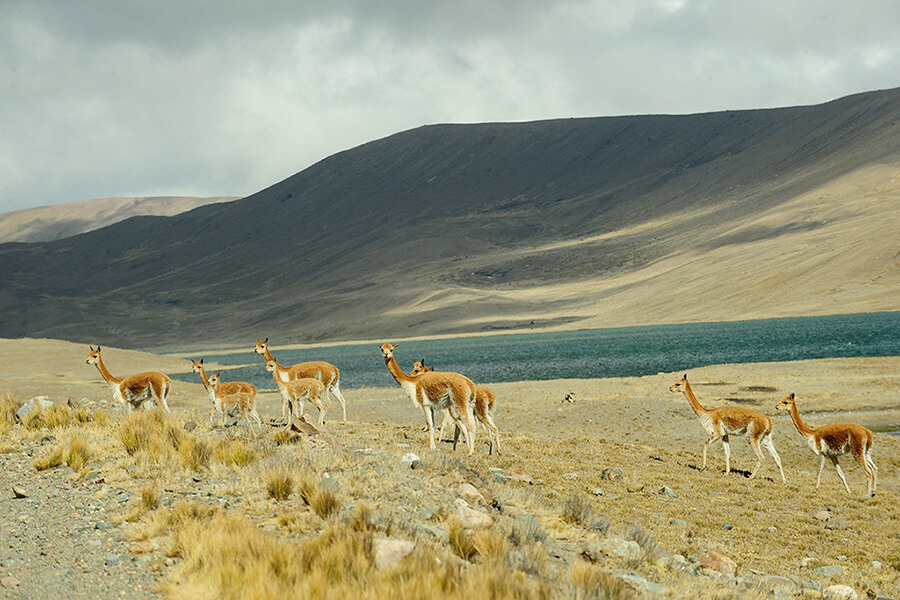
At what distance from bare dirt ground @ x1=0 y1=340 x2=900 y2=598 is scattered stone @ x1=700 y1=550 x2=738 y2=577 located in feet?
3.28

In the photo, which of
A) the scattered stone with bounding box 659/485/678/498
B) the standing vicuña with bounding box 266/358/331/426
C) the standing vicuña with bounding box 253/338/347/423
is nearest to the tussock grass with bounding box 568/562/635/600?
the scattered stone with bounding box 659/485/678/498

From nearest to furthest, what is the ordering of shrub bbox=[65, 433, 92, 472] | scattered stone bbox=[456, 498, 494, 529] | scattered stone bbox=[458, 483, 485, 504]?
scattered stone bbox=[456, 498, 494, 529] < scattered stone bbox=[458, 483, 485, 504] < shrub bbox=[65, 433, 92, 472]

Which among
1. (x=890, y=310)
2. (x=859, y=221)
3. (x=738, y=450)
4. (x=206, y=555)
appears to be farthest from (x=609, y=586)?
(x=859, y=221)

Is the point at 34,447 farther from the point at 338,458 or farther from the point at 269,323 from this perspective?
the point at 269,323

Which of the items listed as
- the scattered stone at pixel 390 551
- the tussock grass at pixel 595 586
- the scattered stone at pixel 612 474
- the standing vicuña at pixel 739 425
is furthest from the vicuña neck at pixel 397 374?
the tussock grass at pixel 595 586

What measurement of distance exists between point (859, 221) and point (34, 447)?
400 ft

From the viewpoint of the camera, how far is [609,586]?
618cm

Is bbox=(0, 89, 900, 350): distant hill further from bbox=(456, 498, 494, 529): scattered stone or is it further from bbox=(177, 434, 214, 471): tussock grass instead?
bbox=(177, 434, 214, 471): tussock grass

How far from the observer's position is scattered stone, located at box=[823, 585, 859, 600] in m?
8.05

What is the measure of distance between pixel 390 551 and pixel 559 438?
539 inches

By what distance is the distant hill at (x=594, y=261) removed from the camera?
4181 inches

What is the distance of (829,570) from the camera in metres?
9.48

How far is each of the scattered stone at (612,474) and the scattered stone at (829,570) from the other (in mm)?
4284

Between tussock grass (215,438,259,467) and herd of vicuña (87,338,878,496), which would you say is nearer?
tussock grass (215,438,259,467)
